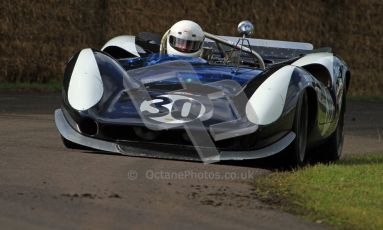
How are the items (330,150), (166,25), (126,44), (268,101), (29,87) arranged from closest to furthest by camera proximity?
(268,101) < (330,150) < (126,44) < (29,87) < (166,25)

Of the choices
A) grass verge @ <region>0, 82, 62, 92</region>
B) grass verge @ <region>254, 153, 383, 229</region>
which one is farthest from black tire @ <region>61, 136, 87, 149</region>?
grass verge @ <region>0, 82, 62, 92</region>

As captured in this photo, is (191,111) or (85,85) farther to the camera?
(85,85)

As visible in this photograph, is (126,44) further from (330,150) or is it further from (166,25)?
(166,25)

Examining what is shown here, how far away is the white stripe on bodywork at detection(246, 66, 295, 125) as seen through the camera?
311 inches

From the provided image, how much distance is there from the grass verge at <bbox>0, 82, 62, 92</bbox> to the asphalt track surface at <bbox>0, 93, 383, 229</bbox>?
808cm

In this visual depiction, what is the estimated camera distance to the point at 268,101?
7.96 metres

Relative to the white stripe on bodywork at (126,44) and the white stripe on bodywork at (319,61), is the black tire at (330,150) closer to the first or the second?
the white stripe on bodywork at (319,61)

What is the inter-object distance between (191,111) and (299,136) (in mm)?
896

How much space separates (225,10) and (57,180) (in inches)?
557

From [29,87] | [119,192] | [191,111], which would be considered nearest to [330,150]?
[191,111]

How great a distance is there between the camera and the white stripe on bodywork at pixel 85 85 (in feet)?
26.8

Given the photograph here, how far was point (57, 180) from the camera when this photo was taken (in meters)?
6.83

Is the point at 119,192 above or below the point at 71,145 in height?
above

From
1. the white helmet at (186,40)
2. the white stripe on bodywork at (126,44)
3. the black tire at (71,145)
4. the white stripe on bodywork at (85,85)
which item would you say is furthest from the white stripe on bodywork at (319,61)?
the black tire at (71,145)
